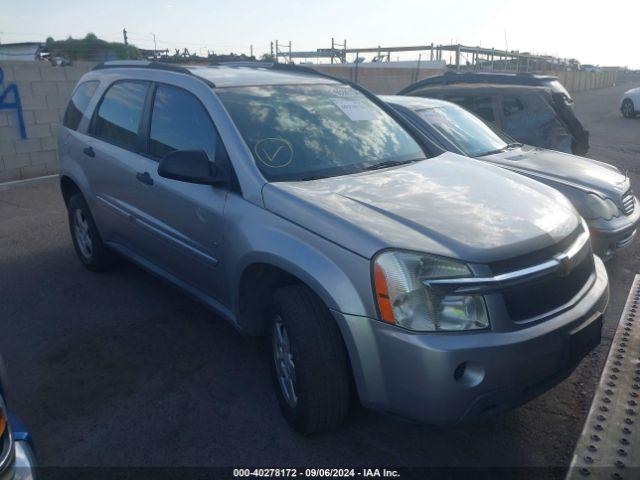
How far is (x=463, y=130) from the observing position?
6.18 metres

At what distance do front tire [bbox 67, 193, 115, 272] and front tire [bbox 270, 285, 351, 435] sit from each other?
2735mm

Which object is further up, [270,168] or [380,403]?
[270,168]

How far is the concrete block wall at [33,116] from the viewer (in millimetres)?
9039

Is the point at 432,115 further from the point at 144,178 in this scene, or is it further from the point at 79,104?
the point at 79,104

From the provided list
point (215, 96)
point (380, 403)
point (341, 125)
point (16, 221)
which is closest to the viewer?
point (380, 403)

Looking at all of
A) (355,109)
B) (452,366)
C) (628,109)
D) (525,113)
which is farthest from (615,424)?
(628,109)

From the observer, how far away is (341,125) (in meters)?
3.91

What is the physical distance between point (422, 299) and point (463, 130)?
4049mm

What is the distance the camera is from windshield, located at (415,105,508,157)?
5.91 meters

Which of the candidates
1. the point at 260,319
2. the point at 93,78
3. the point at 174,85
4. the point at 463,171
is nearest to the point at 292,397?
the point at 260,319

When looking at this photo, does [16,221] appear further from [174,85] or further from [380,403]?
[380,403]

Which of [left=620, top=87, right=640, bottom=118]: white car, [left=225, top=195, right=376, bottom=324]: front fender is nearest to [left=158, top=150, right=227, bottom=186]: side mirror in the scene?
[left=225, top=195, right=376, bottom=324]: front fender

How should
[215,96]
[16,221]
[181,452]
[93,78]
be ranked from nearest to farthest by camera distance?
[181,452] < [215,96] < [93,78] < [16,221]

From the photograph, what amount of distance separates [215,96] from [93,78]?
2.10 metres
